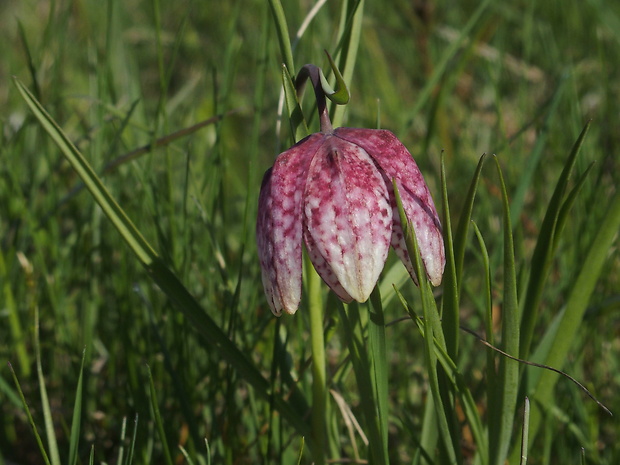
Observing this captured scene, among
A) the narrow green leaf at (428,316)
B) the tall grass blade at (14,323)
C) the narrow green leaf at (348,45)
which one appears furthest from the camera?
the tall grass blade at (14,323)

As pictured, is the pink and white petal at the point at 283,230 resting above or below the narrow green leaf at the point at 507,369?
above

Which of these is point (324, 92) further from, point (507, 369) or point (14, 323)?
point (14, 323)

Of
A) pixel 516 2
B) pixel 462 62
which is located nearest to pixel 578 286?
pixel 462 62

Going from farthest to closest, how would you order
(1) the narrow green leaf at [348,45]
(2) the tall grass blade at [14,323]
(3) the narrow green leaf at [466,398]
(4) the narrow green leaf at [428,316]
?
(2) the tall grass blade at [14,323] → (1) the narrow green leaf at [348,45] → (3) the narrow green leaf at [466,398] → (4) the narrow green leaf at [428,316]

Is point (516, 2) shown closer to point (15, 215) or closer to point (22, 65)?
point (22, 65)

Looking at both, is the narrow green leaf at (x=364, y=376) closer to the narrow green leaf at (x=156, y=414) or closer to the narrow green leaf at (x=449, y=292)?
the narrow green leaf at (x=449, y=292)

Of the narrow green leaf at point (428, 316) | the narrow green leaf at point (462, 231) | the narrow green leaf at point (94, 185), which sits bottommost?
the narrow green leaf at point (428, 316)

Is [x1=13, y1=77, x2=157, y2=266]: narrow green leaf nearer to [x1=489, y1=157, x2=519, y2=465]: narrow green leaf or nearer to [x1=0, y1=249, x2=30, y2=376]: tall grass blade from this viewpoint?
[x1=489, y1=157, x2=519, y2=465]: narrow green leaf

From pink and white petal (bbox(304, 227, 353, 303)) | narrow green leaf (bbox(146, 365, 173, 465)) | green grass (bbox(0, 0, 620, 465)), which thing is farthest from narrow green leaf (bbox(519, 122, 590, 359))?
narrow green leaf (bbox(146, 365, 173, 465))

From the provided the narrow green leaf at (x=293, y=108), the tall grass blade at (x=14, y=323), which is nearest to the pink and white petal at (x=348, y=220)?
the narrow green leaf at (x=293, y=108)
